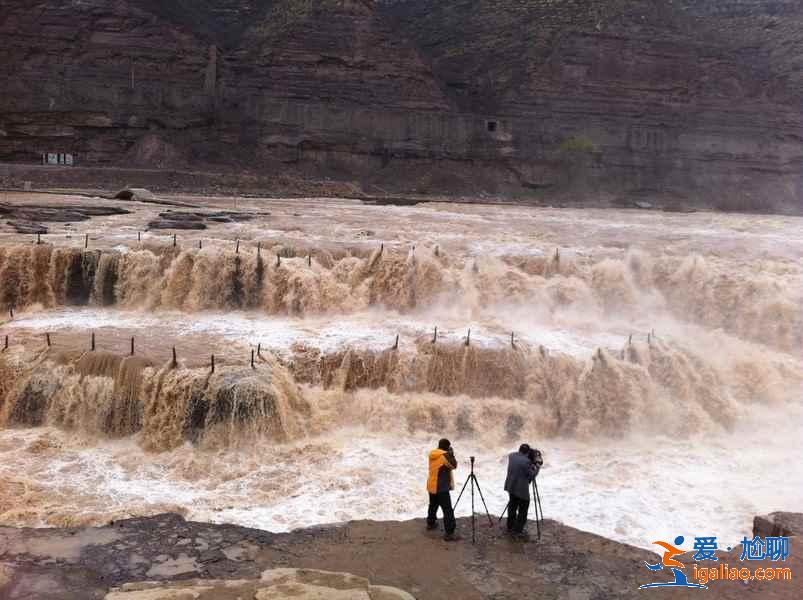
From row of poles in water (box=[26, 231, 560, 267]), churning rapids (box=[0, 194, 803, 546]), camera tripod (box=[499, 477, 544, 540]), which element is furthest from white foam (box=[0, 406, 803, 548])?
row of poles in water (box=[26, 231, 560, 267])

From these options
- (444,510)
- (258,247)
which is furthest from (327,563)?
(258,247)

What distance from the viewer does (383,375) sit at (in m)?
14.7

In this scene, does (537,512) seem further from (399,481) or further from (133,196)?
(133,196)

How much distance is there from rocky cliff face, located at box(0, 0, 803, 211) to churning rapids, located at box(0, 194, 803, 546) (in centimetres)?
2797

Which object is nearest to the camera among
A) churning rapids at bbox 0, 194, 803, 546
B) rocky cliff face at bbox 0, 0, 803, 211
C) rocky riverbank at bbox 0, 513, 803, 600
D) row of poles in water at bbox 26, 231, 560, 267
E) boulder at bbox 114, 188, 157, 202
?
rocky riverbank at bbox 0, 513, 803, 600

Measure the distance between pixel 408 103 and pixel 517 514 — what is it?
46864 mm

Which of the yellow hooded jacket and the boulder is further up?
the boulder

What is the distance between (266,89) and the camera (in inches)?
2088

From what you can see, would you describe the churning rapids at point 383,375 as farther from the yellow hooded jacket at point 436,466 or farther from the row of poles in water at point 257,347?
the yellow hooded jacket at point 436,466

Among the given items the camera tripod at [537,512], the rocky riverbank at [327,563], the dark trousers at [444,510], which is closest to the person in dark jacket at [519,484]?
the camera tripod at [537,512]

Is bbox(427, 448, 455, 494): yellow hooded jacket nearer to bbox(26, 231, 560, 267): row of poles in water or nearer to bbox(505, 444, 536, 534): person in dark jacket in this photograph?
bbox(505, 444, 536, 534): person in dark jacket

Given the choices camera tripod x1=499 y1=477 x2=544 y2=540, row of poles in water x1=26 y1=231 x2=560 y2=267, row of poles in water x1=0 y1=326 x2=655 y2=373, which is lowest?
camera tripod x1=499 y1=477 x2=544 y2=540

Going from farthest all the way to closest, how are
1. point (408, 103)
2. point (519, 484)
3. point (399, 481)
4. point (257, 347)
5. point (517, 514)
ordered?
point (408, 103) → point (257, 347) → point (399, 481) → point (517, 514) → point (519, 484)

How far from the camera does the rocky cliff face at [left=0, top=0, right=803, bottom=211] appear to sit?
49.2 meters
